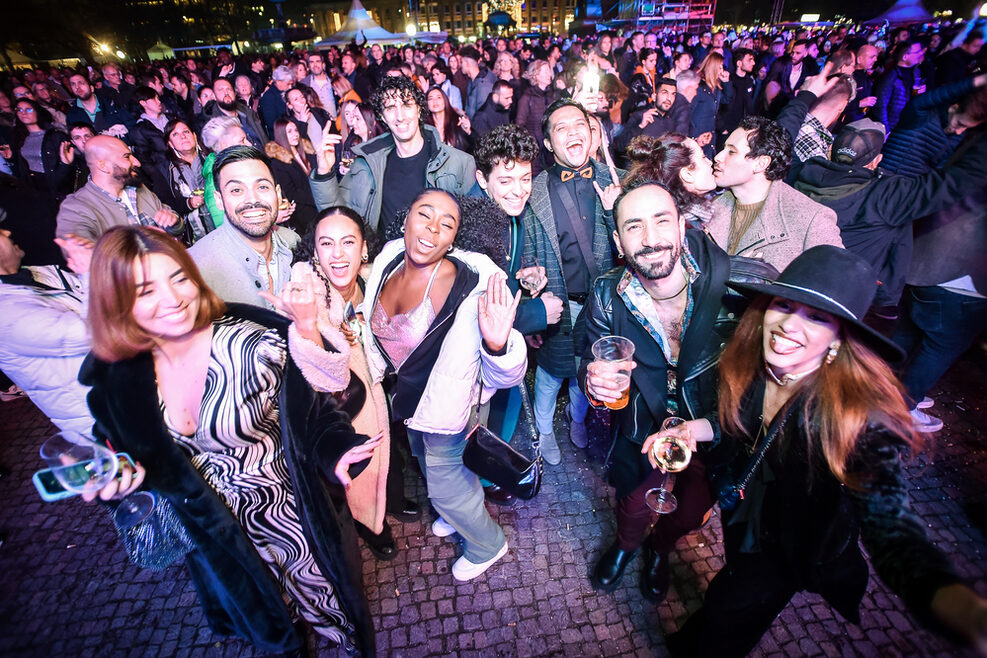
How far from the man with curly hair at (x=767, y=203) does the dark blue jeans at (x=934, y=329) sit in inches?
46.1

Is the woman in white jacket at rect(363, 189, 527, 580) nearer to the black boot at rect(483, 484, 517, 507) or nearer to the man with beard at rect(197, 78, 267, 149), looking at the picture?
the black boot at rect(483, 484, 517, 507)

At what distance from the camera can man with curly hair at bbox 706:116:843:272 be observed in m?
2.89

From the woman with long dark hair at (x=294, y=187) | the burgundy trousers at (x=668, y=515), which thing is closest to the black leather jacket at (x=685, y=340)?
the burgundy trousers at (x=668, y=515)

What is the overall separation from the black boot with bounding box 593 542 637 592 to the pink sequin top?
1864mm

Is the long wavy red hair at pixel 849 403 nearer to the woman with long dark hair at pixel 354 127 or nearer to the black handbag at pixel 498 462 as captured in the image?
the black handbag at pixel 498 462

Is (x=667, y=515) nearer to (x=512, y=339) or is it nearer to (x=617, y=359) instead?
(x=617, y=359)

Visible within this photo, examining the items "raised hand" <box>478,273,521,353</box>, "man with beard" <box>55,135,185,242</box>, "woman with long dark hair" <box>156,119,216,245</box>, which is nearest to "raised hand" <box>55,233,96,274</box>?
"man with beard" <box>55,135,185,242</box>

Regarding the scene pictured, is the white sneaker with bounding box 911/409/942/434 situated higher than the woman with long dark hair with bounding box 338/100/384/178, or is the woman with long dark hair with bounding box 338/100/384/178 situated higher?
the woman with long dark hair with bounding box 338/100/384/178

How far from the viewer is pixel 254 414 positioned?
80.4 inches

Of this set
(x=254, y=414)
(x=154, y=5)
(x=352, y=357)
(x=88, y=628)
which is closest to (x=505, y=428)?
(x=352, y=357)

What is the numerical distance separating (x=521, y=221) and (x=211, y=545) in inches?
109

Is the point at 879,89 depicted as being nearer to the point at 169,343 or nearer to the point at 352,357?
the point at 352,357

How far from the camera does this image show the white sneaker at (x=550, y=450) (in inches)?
Answer: 154

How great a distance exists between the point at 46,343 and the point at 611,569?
3.65 meters
